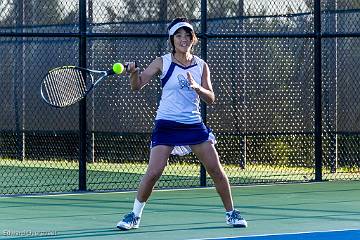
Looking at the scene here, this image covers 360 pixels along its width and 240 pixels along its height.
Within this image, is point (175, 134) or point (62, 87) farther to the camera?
point (62, 87)

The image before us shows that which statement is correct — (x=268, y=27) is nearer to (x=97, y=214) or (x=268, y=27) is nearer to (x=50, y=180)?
(x=50, y=180)

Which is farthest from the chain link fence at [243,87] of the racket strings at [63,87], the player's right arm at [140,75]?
the player's right arm at [140,75]

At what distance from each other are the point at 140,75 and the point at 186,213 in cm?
189

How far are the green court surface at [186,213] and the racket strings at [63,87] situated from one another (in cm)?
95

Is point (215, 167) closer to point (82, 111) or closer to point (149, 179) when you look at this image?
point (149, 179)

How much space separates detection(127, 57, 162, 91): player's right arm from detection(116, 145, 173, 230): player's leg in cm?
52

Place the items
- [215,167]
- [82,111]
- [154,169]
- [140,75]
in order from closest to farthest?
[140,75], [154,169], [215,167], [82,111]

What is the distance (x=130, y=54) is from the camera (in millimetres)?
15008

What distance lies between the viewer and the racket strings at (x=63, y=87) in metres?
9.33

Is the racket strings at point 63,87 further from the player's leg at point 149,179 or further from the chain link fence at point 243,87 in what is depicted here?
the chain link fence at point 243,87

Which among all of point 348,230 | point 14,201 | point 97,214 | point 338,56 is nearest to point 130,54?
point 338,56

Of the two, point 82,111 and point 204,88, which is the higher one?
point 204,88

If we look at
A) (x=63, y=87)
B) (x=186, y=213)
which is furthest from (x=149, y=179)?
(x=186, y=213)

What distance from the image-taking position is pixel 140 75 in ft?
27.6
